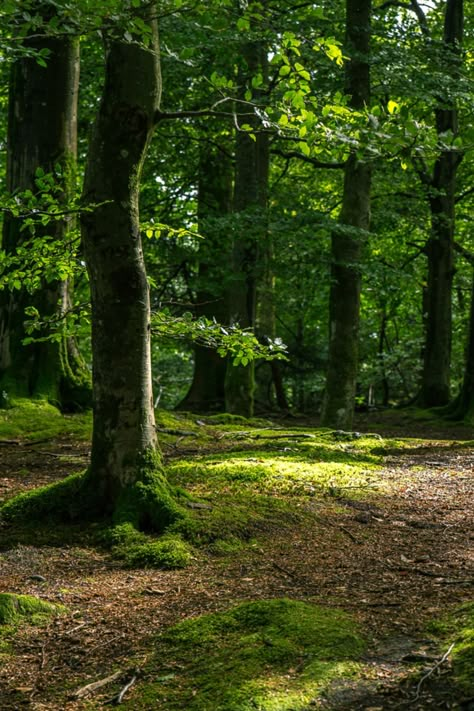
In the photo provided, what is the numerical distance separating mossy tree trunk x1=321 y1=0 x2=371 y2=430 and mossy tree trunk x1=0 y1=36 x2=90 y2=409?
4.15 metres

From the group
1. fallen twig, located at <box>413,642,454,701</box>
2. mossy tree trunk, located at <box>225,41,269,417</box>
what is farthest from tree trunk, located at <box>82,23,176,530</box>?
mossy tree trunk, located at <box>225,41,269,417</box>

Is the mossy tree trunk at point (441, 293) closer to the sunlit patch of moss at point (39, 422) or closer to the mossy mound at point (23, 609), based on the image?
the sunlit patch of moss at point (39, 422)

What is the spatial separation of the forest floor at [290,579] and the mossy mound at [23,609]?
0.23 ft

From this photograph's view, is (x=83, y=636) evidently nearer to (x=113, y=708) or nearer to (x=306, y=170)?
(x=113, y=708)

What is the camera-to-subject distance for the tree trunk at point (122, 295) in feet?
18.0

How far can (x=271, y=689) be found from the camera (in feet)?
10.2

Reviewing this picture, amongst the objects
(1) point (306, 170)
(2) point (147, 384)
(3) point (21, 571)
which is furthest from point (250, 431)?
(1) point (306, 170)

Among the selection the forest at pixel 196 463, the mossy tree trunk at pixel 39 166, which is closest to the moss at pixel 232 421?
the forest at pixel 196 463

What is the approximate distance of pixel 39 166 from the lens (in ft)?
34.4

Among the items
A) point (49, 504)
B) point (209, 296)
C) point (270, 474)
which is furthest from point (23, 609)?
point (209, 296)

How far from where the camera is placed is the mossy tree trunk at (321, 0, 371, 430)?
473 inches

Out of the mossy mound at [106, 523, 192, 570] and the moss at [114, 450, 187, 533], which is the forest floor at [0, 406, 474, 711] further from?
the moss at [114, 450, 187, 533]

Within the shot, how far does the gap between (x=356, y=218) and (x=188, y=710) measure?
10073 millimetres

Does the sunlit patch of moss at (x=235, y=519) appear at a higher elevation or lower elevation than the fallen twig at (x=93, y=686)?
higher
